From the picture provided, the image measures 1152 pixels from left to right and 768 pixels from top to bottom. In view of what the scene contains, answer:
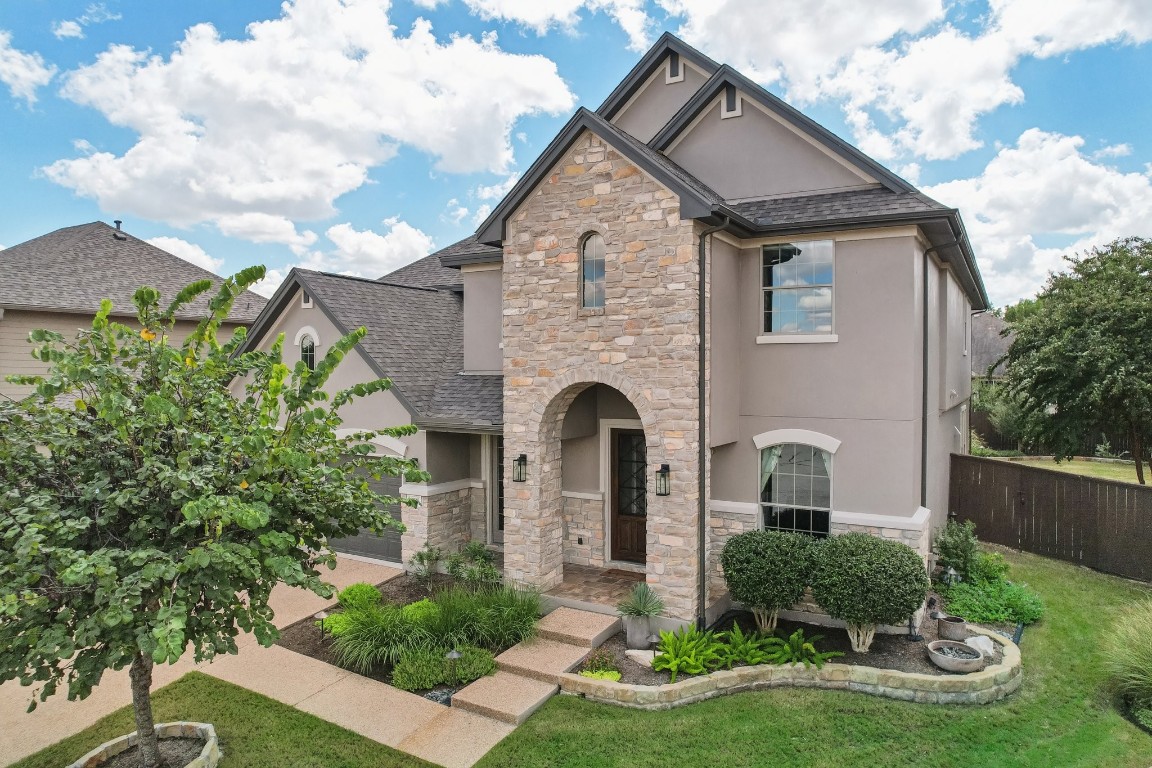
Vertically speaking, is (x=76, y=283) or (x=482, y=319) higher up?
(x=76, y=283)

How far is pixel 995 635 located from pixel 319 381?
9.66 meters

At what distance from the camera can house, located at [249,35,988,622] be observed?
372 inches

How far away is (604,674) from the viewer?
8273mm

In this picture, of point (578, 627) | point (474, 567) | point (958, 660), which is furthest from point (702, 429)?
point (474, 567)

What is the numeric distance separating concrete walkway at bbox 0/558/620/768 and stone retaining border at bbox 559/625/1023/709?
0.70 m

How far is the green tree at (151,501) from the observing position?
4641 millimetres

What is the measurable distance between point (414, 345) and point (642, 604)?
7.44 metres

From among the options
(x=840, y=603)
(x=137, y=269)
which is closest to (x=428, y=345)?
(x=840, y=603)

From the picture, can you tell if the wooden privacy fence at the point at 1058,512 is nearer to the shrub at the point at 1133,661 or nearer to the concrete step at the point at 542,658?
the shrub at the point at 1133,661

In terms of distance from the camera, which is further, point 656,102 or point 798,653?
point 656,102

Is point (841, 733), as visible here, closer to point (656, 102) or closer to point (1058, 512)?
point (1058, 512)

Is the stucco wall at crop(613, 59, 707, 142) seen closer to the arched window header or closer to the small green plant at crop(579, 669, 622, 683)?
the arched window header

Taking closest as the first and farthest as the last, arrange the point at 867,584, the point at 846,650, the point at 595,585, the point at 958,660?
the point at 958,660 < the point at 867,584 < the point at 846,650 < the point at 595,585

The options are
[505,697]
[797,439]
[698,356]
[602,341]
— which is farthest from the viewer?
[797,439]
